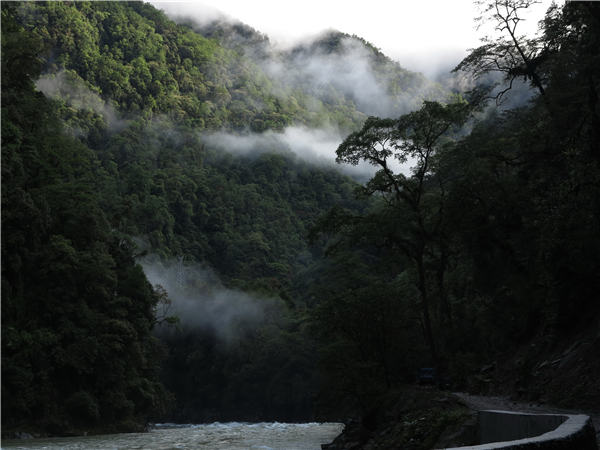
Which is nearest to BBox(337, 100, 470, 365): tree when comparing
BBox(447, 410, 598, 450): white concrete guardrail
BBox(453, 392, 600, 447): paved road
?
BBox(453, 392, 600, 447): paved road

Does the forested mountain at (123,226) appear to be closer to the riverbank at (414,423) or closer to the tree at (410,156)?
the tree at (410,156)

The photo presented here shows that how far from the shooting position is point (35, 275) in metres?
49.9

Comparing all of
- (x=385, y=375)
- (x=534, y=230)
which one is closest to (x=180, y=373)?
(x=385, y=375)

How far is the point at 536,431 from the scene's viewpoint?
814 cm

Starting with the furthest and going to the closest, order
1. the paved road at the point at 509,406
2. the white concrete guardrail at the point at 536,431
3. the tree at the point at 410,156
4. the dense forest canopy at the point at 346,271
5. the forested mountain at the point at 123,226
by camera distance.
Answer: the forested mountain at the point at 123,226 → the tree at the point at 410,156 → the dense forest canopy at the point at 346,271 → the paved road at the point at 509,406 → the white concrete guardrail at the point at 536,431

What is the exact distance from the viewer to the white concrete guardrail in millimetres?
5338

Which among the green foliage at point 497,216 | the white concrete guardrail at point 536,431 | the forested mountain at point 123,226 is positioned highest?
the forested mountain at point 123,226

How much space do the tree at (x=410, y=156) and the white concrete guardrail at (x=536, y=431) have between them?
16113 millimetres

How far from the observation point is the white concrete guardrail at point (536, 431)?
534 cm

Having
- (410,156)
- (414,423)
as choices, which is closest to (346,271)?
Result: (410,156)

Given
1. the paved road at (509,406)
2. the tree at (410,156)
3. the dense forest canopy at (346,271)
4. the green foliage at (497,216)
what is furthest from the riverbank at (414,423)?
the tree at (410,156)

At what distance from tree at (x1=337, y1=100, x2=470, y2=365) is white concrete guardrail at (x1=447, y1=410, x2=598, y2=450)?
52.9ft

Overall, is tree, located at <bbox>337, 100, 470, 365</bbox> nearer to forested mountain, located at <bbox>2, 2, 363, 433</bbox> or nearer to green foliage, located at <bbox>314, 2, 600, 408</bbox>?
green foliage, located at <bbox>314, 2, 600, 408</bbox>

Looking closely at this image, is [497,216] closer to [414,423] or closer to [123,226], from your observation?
[414,423]
